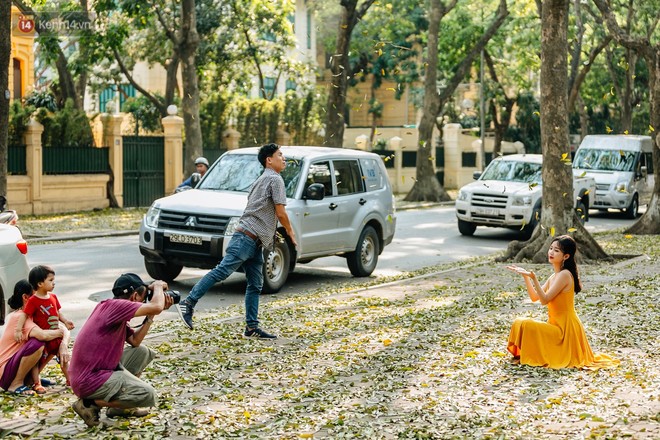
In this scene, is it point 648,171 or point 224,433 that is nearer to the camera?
point 224,433

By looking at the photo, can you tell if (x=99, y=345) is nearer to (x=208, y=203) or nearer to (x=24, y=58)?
(x=208, y=203)

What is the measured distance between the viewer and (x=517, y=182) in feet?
80.9

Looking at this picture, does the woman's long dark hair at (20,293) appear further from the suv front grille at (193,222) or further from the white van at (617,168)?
the white van at (617,168)

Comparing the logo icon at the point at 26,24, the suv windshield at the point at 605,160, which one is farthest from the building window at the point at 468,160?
the logo icon at the point at 26,24

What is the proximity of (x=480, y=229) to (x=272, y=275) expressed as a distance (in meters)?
13.1

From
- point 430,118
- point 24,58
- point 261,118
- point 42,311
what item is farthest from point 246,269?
point 24,58

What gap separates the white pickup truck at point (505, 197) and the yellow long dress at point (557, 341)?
43.2 ft

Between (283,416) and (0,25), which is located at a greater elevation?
(0,25)

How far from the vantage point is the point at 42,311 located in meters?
8.02

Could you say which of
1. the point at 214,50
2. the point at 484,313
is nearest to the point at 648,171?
the point at 214,50

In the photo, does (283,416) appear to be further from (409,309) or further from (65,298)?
(65,298)

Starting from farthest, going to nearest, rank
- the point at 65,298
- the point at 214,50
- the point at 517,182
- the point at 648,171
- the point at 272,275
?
1. the point at 214,50
2. the point at 648,171
3. the point at 517,182
4. the point at 272,275
5. the point at 65,298

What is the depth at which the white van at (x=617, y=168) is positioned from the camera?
31312 millimetres

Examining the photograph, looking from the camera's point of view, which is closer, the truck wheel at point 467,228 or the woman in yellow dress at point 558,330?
the woman in yellow dress at point 558,330
